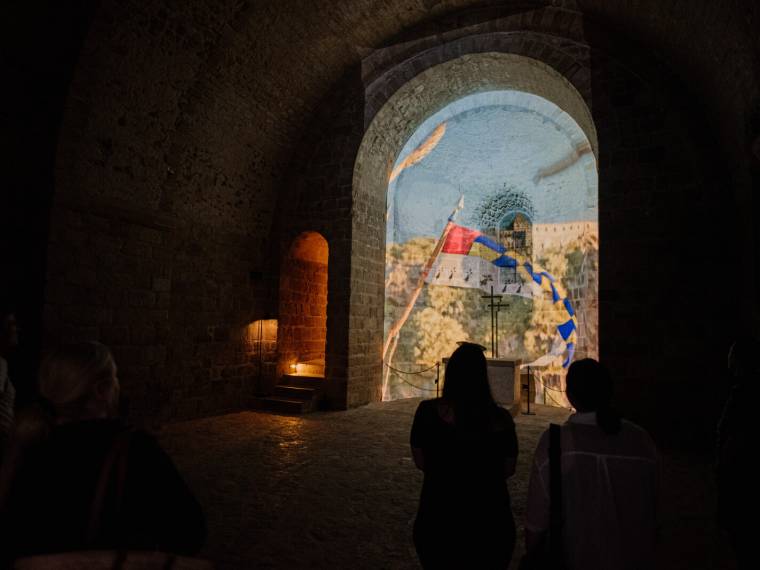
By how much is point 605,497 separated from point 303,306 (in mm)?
9618

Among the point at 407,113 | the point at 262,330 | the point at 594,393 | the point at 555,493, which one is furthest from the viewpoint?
the point at 407,113

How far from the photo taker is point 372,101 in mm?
9570

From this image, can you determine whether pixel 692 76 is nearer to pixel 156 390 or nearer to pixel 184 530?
pixel 184 530

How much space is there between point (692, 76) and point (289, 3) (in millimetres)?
6109

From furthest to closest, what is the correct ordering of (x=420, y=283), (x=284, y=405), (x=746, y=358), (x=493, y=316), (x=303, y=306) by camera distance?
(x=420, y=283) → (x=493, y=316) → (x=303, y=306) → (x=284, y=405) → (x=746, y=358)

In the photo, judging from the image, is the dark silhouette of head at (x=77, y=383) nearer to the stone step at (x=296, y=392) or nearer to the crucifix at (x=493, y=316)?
the stone step at (x=296, y=392)

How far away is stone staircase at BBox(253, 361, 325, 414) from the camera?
9086 mm

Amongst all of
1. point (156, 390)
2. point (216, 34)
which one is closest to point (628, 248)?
point (216, 34)

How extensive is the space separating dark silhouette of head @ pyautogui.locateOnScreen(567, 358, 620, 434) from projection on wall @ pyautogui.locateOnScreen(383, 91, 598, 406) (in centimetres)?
1304

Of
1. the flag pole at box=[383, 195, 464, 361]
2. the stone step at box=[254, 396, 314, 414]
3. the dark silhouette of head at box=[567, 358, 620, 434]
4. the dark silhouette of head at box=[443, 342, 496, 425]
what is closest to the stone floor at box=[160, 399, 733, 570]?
the stone step at box=[254, 396, 314, 414]

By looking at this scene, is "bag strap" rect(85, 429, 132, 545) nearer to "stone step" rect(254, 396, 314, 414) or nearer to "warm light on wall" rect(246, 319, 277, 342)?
"stone step" rect(254, 396, 314, 414)

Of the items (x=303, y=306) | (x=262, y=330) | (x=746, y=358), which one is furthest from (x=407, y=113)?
(x=746, y=358)

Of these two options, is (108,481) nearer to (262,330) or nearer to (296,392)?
(296,392)

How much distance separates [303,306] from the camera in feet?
36.3
